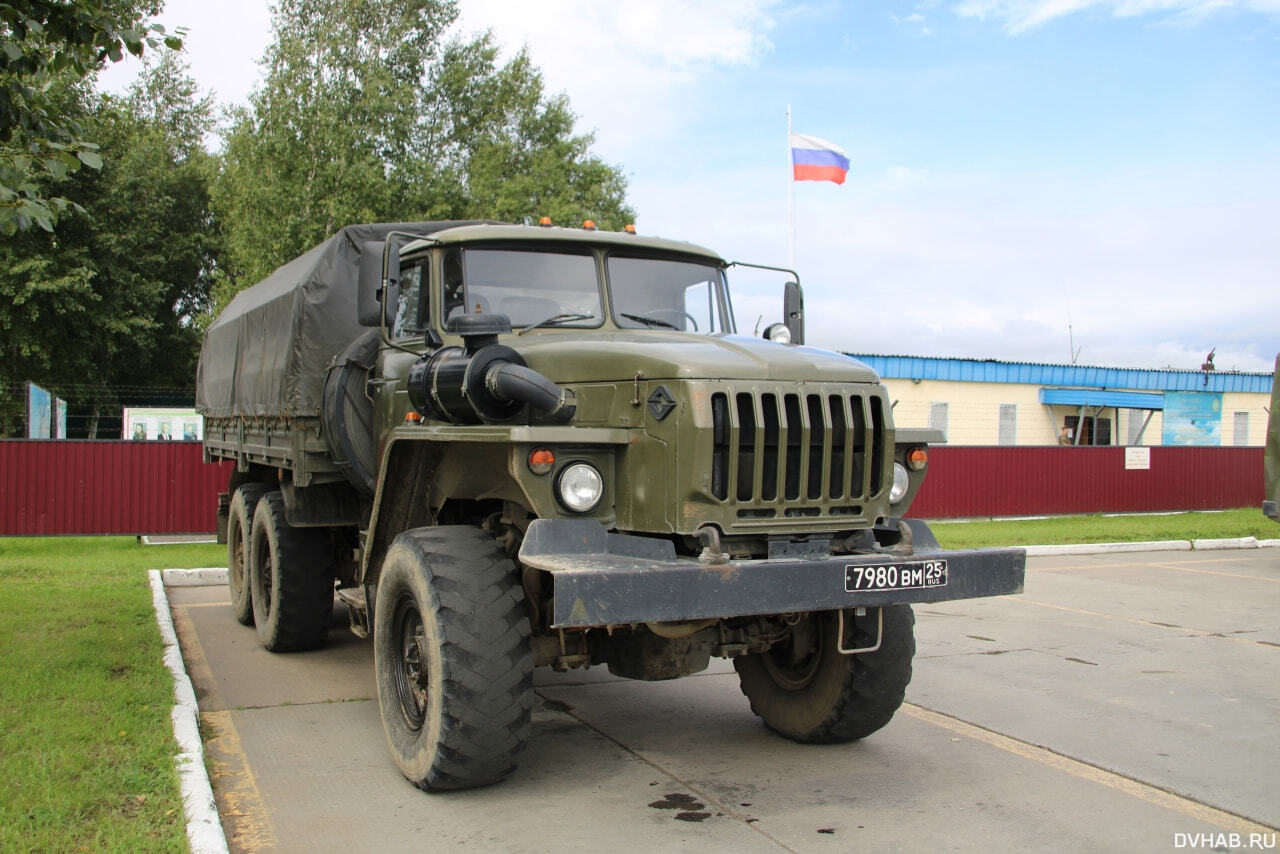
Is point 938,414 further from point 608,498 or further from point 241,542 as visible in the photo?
point 608,498

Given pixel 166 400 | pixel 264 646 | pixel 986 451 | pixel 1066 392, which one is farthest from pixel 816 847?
pixel 166 400

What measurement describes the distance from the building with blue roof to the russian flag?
5487 millimetres

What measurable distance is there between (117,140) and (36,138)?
2805 cm

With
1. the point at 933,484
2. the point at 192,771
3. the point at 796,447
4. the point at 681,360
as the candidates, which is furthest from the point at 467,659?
the point at 933,484

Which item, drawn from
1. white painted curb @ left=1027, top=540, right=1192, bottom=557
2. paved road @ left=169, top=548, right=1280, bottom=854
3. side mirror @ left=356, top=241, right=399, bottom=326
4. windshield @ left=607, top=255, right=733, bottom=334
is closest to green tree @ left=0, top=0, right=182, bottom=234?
side mirror @ left=356, top=241, right=399, bottom=326

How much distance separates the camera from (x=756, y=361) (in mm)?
4895

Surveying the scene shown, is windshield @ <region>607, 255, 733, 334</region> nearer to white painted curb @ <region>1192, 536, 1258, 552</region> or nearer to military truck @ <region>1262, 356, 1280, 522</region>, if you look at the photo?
military truck @ <region>1262, 356, 1280, 522</region>


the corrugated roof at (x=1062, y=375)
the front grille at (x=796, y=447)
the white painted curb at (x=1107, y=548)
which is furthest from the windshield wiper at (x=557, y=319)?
the corrugated roof at (x=1062, y=375)

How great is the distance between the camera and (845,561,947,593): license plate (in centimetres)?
464

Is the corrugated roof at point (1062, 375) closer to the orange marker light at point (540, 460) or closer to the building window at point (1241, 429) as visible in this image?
the building window at point (1241, 429)

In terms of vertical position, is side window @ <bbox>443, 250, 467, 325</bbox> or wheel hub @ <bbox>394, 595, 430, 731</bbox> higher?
side window @ <bbox>443, 250, 467, 325</bbox>

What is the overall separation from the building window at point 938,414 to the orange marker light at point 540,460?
2239cm

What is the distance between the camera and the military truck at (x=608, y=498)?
4625 millimetres

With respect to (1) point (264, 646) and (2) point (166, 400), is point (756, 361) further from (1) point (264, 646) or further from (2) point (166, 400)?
(2) point (166, 400)
